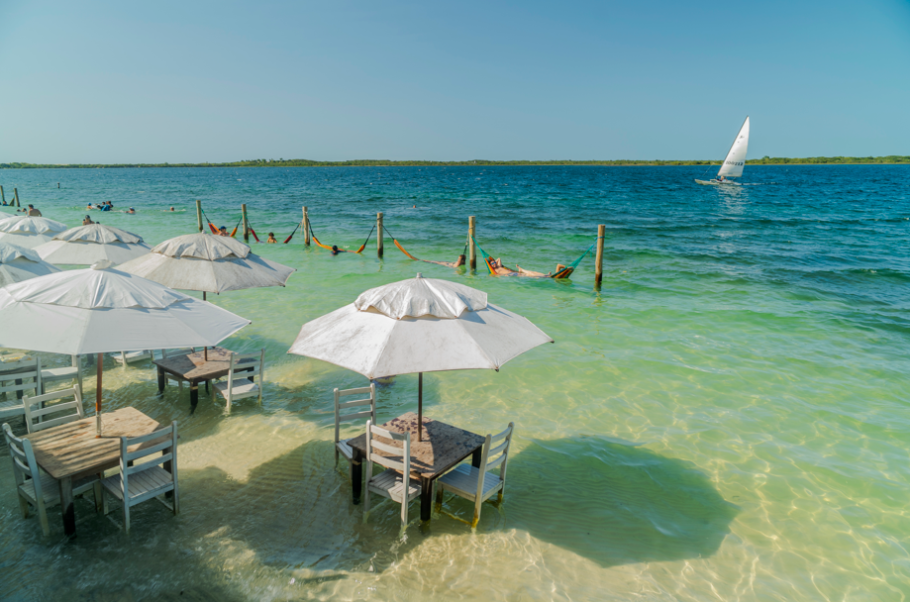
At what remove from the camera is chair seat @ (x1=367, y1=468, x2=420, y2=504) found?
16.0 ft

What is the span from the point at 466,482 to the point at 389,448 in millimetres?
1031

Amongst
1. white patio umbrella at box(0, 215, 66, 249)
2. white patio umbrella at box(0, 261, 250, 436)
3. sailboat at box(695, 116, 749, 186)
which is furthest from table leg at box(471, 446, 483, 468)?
sailboat at box(695, 116, 749, 186)

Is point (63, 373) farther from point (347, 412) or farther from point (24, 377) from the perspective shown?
point (347, 412)

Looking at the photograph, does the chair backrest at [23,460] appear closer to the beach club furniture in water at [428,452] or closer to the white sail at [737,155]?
the beach club furniture in water at [428,452]

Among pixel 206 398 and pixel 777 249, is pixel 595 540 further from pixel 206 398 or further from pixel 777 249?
pixel 777 249

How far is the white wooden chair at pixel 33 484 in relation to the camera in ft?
14.4

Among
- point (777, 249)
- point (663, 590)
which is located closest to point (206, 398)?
point (663, 590)

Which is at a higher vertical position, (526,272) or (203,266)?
(203,266)

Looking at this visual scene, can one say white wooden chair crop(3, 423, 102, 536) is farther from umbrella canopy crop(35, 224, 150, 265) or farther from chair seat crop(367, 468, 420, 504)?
umbrella canopy crop(35, 224, 150, 265)

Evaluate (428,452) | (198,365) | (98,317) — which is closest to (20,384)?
(198,365)

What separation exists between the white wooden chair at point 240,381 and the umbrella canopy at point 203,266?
1.14 m

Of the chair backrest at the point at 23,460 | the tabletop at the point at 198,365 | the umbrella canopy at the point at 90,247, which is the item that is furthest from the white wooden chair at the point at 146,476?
the umbrella canopy at the point at 90,247

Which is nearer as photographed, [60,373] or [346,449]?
[346,449]

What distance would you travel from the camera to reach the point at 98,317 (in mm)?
4062
